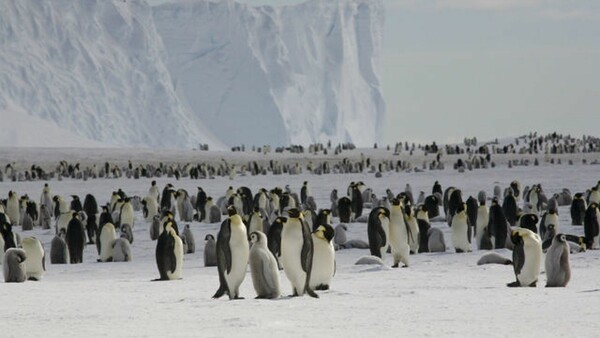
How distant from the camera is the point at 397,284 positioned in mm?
10078

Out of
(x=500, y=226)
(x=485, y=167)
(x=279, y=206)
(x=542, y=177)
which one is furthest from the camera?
(x=485, y=167)

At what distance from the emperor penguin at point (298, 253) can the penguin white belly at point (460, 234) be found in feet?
17.9

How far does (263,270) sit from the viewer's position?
344 inches

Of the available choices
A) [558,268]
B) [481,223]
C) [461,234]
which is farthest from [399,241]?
[481,223]

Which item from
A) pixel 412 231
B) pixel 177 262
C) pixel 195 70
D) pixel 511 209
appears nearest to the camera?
pixel 177 262

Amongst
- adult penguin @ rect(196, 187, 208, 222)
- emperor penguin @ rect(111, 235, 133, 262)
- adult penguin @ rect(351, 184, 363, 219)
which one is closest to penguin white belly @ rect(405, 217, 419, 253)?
emperor penguin @ rect(111, 235, 133, 262)

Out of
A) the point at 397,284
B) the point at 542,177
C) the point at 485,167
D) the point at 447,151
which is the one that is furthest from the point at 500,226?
the point at 447,151

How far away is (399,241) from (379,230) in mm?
707

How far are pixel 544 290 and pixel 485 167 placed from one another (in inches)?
1474

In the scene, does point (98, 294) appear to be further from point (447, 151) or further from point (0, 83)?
point (0, 83)

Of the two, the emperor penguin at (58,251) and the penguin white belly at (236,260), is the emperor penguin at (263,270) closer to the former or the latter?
the penguin white belly at (236,260)

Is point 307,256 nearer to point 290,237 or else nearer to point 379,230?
point 290,237

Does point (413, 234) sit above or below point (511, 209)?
below

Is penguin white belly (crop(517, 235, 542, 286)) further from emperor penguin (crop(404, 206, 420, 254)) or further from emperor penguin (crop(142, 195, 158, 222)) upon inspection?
emperor penguin (crop(142, 195, 158, 222))
